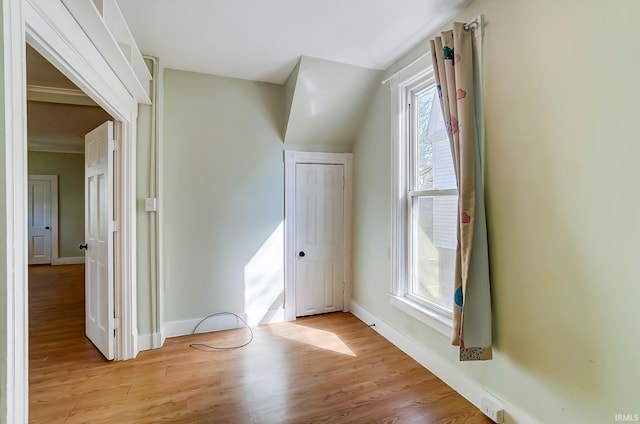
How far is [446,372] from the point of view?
216 centimetres

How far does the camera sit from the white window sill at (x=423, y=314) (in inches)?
84.3

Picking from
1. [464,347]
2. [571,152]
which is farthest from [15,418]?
[571,152]

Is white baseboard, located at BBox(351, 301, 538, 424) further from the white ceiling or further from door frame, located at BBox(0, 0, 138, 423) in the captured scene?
the white ceiling

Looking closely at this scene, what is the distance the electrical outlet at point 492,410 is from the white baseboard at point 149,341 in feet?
8.97

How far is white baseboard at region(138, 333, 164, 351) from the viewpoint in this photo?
267cm

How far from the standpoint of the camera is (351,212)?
3.63 meters

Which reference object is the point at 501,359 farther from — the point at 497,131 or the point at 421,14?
the point at 421,14

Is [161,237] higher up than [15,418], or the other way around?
[161,237]

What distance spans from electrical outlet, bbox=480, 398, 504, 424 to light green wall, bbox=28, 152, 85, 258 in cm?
824

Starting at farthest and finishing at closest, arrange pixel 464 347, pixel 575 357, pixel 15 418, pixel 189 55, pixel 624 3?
pixel 189 55 < pixel 464 347 < pixel 575 357 < pixel 624 3 < pixel 15 418

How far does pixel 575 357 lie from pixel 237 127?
10.7 feet

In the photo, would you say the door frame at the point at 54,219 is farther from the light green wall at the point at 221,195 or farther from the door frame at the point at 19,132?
the door frame at the point at 19,132

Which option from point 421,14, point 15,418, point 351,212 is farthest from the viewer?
point 351,212

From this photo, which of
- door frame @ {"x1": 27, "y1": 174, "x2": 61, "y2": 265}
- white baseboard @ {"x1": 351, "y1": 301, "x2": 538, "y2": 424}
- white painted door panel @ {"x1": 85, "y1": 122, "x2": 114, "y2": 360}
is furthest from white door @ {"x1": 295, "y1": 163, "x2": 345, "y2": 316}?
door frame @ {"x1": 27, "y1": 174, "x2": 61, "y2": 265}
